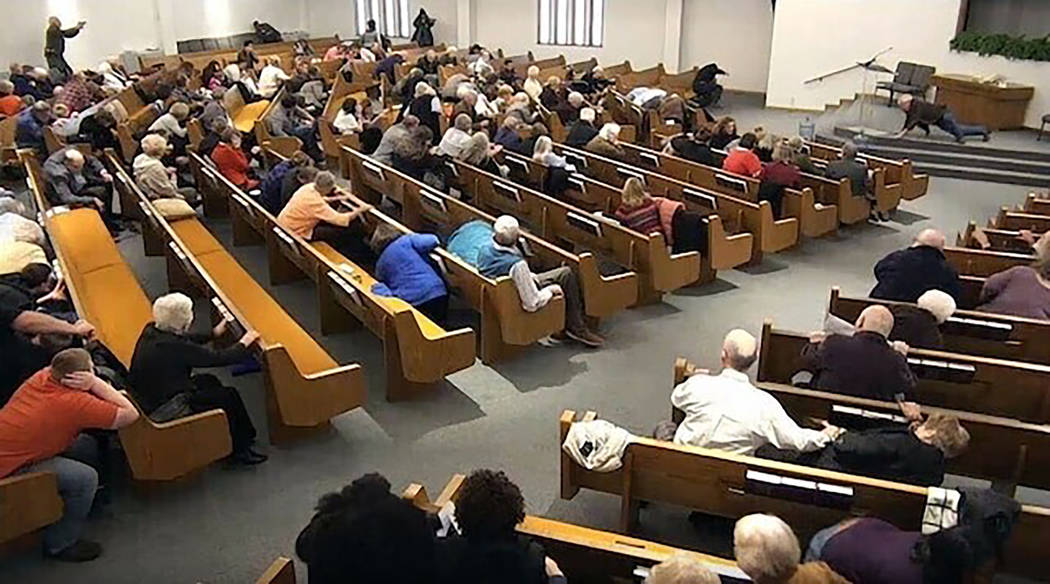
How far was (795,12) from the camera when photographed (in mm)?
13430

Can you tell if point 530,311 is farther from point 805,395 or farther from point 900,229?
point 900,229

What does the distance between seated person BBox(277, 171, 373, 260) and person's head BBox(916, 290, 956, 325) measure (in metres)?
3.71

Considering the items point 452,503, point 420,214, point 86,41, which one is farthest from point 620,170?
point 86,41

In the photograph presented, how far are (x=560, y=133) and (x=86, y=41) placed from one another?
938cm

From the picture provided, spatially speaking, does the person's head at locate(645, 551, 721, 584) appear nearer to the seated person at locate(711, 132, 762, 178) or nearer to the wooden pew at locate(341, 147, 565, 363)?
the wooden pew at locate(341, 147, 565, 363)

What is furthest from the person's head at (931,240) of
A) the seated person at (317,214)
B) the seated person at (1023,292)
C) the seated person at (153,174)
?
the seated person at (153,174)

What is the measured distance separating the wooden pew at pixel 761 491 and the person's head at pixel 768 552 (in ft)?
2.42

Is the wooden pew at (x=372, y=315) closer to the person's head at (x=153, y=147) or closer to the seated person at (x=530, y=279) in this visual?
the seated person at (x=530, y=279)

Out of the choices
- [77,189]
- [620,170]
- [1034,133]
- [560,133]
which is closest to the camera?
[77,189]

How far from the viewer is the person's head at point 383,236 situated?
589 cm

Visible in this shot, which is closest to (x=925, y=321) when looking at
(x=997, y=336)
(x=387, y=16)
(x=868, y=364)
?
(x=997, y=336)

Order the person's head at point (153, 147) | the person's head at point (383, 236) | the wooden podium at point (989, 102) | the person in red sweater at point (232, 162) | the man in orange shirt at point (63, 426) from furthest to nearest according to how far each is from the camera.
Answer: the wooden podium at point (989, 102) → the person in red sweater at point (232, 162) → the person's head at point (153, 147) → the person's head at point (383, 236) → the man in orange shirt at point (63, 426)

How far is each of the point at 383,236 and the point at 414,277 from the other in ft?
2.08

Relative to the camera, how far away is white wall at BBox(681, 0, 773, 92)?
15.1m
